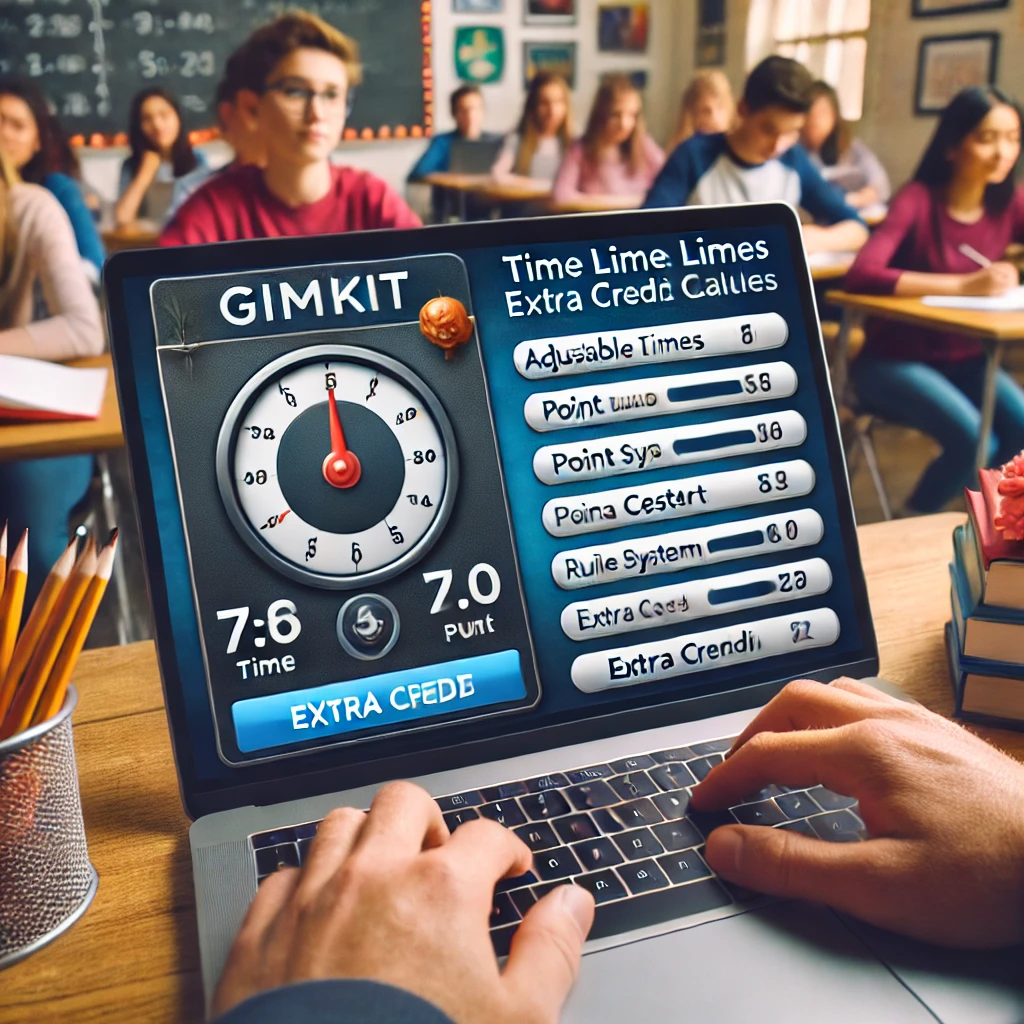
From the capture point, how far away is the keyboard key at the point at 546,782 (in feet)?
1.86

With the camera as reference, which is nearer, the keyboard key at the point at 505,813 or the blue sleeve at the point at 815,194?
the keyboard key at the point at 505,813

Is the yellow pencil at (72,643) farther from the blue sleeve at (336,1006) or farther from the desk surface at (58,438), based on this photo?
the desk surface at (58,438)

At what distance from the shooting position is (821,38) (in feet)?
13.9

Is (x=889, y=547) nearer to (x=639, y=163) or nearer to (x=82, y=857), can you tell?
(x=82, y=857)

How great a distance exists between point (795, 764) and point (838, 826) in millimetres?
43

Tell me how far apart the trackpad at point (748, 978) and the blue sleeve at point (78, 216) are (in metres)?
2.45

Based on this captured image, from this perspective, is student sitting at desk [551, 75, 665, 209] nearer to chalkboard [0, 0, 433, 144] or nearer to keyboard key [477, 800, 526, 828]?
chalkboard [0, 0, 433, 144]

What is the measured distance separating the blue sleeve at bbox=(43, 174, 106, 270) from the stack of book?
7.70 ft

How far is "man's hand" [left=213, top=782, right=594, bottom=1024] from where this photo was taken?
40cm

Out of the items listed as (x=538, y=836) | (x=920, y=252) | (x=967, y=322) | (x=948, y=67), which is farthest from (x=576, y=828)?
(x=948, y=67)

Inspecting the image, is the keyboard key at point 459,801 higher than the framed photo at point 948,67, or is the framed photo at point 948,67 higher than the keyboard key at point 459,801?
the framed photo at point 948,67

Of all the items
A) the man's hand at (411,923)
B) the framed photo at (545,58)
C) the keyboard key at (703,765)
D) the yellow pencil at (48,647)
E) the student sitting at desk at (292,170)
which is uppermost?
the framed photo at (545,58)

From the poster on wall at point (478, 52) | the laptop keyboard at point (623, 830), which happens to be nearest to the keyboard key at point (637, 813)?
the laptop keyboard at point (623, 830)

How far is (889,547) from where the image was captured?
3.15 feet
